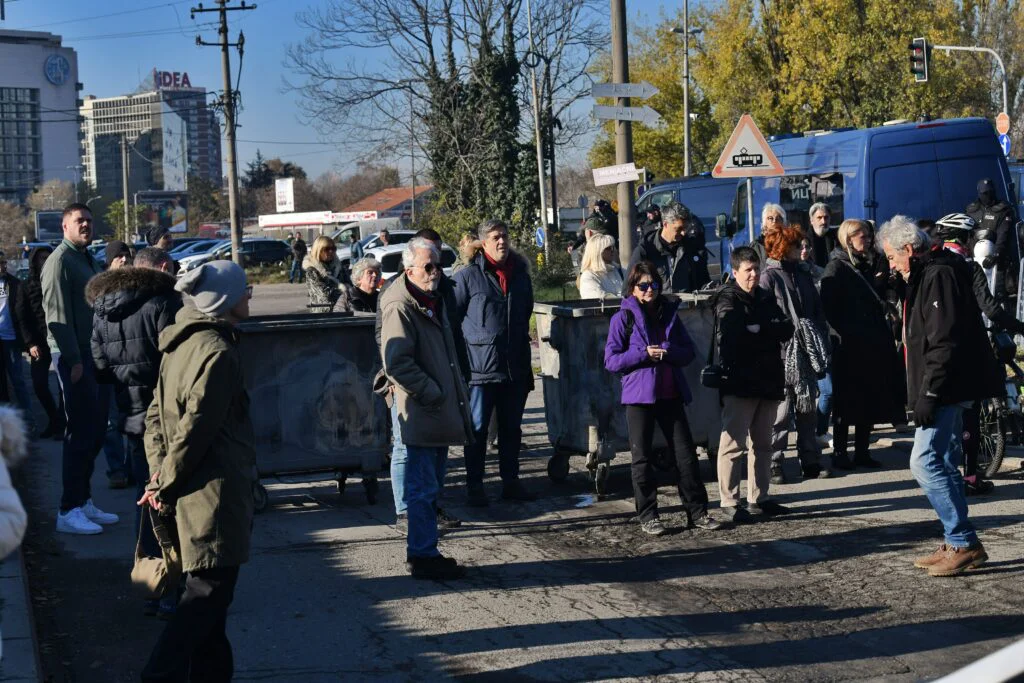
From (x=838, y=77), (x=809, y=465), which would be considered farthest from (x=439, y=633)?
(x=838, y=77)

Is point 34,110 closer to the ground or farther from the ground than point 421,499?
farther from the ground

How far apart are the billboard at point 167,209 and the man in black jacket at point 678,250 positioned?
90.4 meters

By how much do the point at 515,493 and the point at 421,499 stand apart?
2.10m

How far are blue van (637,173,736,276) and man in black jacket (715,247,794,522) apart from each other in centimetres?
1639

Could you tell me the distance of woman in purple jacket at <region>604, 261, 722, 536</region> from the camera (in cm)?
784

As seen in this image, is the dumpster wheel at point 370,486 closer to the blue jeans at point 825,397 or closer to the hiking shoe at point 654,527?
the hiking shoe at point 654,527

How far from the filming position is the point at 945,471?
6.66 m

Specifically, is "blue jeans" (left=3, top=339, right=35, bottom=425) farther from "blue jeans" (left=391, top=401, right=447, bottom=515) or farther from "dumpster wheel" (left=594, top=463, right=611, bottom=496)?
"dumpster wheel" (left=594, top=463, right=611, bottom=496)

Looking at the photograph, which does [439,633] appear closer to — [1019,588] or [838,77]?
[1019,588]

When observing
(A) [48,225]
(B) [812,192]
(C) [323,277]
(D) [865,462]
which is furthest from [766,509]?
(A) [48,225]

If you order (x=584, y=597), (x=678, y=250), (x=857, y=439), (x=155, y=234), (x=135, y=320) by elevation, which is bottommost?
(x=584, y=597)

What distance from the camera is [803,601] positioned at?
6.41 m

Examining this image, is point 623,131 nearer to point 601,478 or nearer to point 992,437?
point 601,478

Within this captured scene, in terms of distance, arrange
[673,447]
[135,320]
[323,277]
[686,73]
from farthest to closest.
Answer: [686,73], [323,277], [673,447], [135,320]
